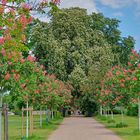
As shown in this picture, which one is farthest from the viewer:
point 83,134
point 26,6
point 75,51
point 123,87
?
point 75,51

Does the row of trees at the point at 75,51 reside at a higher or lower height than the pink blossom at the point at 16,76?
higher

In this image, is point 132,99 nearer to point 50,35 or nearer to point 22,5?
point 22,5

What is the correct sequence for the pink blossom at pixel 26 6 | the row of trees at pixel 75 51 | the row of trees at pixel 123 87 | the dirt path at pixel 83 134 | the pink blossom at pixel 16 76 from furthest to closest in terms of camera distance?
the row of trees at pixel 75 51, the row of trees at pixel 123 87, the dirt path at pixel 83 134, the pink blossom at pixel 16 76, the pink blossom at pixel 26 6

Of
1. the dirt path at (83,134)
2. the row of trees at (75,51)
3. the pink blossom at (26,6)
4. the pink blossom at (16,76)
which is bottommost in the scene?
the dirt path at (83,134)

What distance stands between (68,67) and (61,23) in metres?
6.32

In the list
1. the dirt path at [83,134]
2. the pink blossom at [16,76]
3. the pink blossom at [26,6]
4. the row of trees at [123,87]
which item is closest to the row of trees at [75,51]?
the row of trees at [123,87]

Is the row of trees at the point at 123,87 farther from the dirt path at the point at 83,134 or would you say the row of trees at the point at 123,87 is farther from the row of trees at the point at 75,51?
the row of trees at the point at 75,51

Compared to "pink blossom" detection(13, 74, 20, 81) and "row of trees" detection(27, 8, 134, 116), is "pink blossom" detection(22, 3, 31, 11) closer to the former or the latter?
"pink blossom" detection(13, 74, 20, 81)

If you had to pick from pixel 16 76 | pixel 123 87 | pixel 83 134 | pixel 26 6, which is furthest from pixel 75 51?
pixel 26 6

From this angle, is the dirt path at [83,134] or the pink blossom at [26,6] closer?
the pink blossom at [26,6]

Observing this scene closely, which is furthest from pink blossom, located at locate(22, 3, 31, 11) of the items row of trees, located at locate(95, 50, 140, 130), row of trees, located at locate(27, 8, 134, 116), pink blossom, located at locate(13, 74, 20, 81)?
row of trees, located at locate(27, 8, 134, 116)

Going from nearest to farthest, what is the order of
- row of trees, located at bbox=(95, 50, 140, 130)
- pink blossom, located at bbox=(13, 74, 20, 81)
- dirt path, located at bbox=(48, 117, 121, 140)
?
pink blossom, located at bbox=(13, 74, 20, 81) → dirt path, located at bbox=(48, 117, 121, 140) → row of trees, located at bbox=(95, 50, 140, 130)

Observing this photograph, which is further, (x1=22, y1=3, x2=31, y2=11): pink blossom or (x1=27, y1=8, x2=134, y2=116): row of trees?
(x1=27, y1=8, x2=134, y2=116): row of trees

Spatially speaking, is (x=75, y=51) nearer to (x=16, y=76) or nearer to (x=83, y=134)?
(x=83, y=134)
